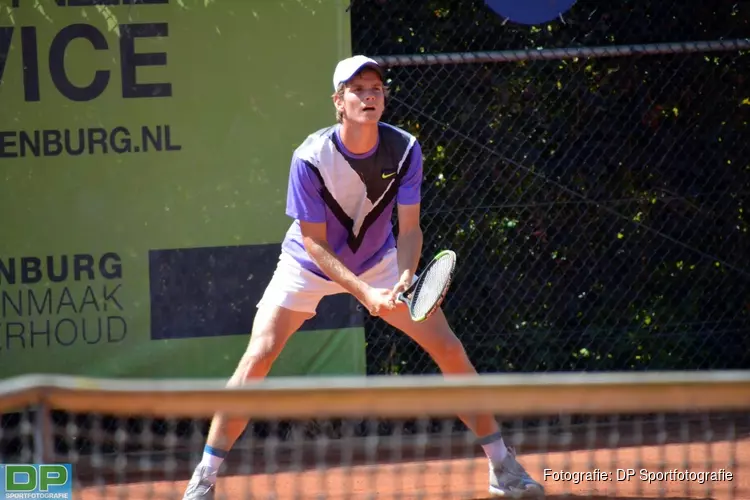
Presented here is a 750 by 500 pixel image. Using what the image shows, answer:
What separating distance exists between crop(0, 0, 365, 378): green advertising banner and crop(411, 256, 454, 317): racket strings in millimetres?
1444

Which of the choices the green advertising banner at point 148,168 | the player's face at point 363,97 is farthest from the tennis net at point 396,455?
the player's face at point 363,97

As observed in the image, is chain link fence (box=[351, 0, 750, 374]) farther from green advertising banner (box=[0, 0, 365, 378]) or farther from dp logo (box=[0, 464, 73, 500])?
dp logo (box=[0, 464, 73, 500])

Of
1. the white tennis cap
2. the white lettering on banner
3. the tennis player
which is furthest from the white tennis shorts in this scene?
the white lettering on banner

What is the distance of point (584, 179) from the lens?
593 centimetres

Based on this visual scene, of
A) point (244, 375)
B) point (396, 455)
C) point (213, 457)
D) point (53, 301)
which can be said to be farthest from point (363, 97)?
point (53, 301)

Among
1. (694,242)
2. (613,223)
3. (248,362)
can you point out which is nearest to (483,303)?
(613,223)

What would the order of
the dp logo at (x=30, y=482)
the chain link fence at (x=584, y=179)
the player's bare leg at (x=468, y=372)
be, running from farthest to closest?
1. the chain link fence at (x=584, y=179)
2. the player's bare leg at (x=468, y=372)
3. the dp logo at (x=30, y=482)

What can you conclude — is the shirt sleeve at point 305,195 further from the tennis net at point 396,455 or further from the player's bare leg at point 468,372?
the tennis net at point 396,455

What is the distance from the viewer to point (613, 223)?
598 cm

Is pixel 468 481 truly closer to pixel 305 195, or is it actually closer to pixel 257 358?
pixel 257 358

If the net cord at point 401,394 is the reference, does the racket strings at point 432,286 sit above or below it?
above

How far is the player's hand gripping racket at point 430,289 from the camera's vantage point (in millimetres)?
4016

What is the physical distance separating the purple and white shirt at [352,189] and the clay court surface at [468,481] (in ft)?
3.20

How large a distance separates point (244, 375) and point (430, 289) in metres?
0.77
